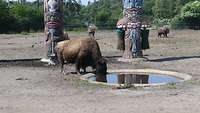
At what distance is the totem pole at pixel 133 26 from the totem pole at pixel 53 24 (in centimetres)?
275

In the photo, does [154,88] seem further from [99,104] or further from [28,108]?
[28,108]

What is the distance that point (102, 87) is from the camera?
14.7 m

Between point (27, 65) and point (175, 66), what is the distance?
567 cm

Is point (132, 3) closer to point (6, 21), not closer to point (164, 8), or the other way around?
point (6, 21)

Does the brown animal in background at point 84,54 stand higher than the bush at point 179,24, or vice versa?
the brown animal in background at point 84,54

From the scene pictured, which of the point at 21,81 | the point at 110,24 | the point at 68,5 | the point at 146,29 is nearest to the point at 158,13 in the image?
the point at 68,5

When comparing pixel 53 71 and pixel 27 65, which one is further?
pixel 27 65

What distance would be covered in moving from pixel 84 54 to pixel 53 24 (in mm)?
4592

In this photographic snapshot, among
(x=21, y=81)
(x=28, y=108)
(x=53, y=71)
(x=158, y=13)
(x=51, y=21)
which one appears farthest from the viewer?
(x=158, y=13)

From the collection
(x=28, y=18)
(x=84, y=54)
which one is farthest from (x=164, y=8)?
(x=84, y=54)

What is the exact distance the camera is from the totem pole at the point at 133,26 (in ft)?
72.5

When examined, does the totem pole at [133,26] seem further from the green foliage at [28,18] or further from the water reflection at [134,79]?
the green foliage at [28,18]

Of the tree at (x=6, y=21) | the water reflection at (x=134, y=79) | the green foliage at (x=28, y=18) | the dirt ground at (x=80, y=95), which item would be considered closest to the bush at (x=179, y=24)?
the green foliage at (x=28, y=18)

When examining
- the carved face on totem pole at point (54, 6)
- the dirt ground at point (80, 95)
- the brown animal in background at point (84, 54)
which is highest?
the carved face on totem pole at point (54, 6)
